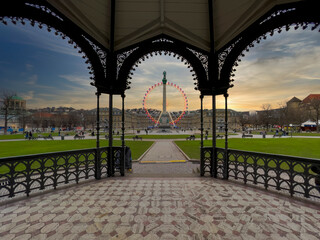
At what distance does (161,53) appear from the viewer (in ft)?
21.0

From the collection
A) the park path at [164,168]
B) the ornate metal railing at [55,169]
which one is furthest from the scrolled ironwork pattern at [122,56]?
the park path at [164,168]

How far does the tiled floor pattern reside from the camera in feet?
10.0

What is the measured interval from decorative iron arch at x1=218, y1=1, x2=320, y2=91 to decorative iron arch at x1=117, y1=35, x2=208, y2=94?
30.7 inches

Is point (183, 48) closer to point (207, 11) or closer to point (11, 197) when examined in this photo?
point (207, 11)

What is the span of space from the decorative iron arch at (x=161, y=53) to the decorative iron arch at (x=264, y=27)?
0.78 meters

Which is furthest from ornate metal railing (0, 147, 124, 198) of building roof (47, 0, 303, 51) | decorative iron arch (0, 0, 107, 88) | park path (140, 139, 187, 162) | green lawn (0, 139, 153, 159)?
green lawn (0, 139, 153, 159)

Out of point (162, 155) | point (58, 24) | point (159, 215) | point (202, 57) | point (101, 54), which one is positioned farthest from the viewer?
point (162, 155)

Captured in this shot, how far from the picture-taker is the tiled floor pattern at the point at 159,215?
10.0ft

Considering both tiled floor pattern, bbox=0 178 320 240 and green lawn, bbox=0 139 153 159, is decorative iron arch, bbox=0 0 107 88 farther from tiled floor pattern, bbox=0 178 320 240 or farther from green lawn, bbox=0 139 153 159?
green lawn, bbox=0 139 153 159

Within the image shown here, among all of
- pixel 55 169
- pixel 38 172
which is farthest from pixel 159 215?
pixel 38 172

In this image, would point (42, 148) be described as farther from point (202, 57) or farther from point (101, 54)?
point (202, 57)

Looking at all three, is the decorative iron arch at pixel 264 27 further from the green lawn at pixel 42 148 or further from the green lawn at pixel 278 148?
the green lawn at pixel 42 148

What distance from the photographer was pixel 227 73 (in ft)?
20.6

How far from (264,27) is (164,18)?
11.2ft
